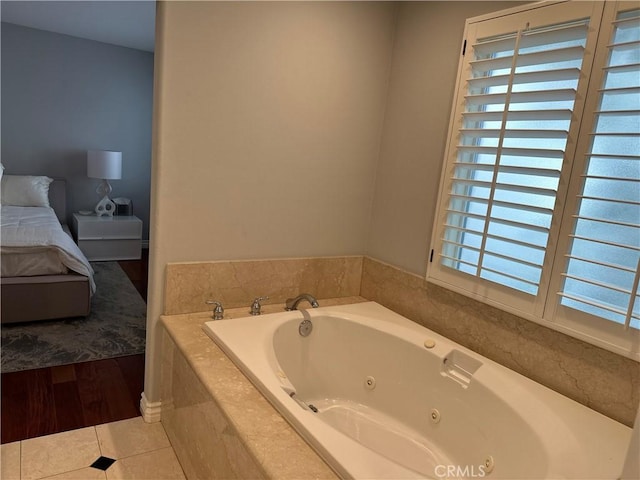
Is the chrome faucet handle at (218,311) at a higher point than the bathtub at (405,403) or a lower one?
higher

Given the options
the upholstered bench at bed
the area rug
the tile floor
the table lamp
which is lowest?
the tile floor

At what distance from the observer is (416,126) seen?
7.41 feet

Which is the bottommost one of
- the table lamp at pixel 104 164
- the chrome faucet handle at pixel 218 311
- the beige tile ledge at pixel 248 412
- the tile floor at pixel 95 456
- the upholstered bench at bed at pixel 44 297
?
the tile floor at pixel 95 456

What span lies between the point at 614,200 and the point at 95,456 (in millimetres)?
2239

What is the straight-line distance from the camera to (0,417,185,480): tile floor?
5.62 feet

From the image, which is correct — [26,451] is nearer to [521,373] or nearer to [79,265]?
[79,265]

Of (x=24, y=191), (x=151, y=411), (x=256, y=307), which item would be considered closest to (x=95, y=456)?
(x=151, y=411)

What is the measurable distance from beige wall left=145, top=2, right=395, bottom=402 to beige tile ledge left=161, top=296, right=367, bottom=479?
35 cm

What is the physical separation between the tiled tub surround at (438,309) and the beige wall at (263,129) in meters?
0.08

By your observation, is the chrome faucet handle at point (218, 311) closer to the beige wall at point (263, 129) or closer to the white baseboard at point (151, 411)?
the beige wall at point (263, 129)

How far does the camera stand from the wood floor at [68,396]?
2008mm

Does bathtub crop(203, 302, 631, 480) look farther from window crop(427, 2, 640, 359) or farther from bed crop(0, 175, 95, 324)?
bed crop(0, 175, 95, 324)

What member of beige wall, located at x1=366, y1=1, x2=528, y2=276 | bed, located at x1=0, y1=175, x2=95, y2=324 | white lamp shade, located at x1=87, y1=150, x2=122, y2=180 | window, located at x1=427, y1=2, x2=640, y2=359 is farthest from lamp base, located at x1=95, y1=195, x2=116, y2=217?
window, located at x1=427, y1=2, x2=640, y2=359

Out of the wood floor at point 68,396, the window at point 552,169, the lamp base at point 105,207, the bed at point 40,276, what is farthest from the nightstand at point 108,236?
the window at point 552,169
